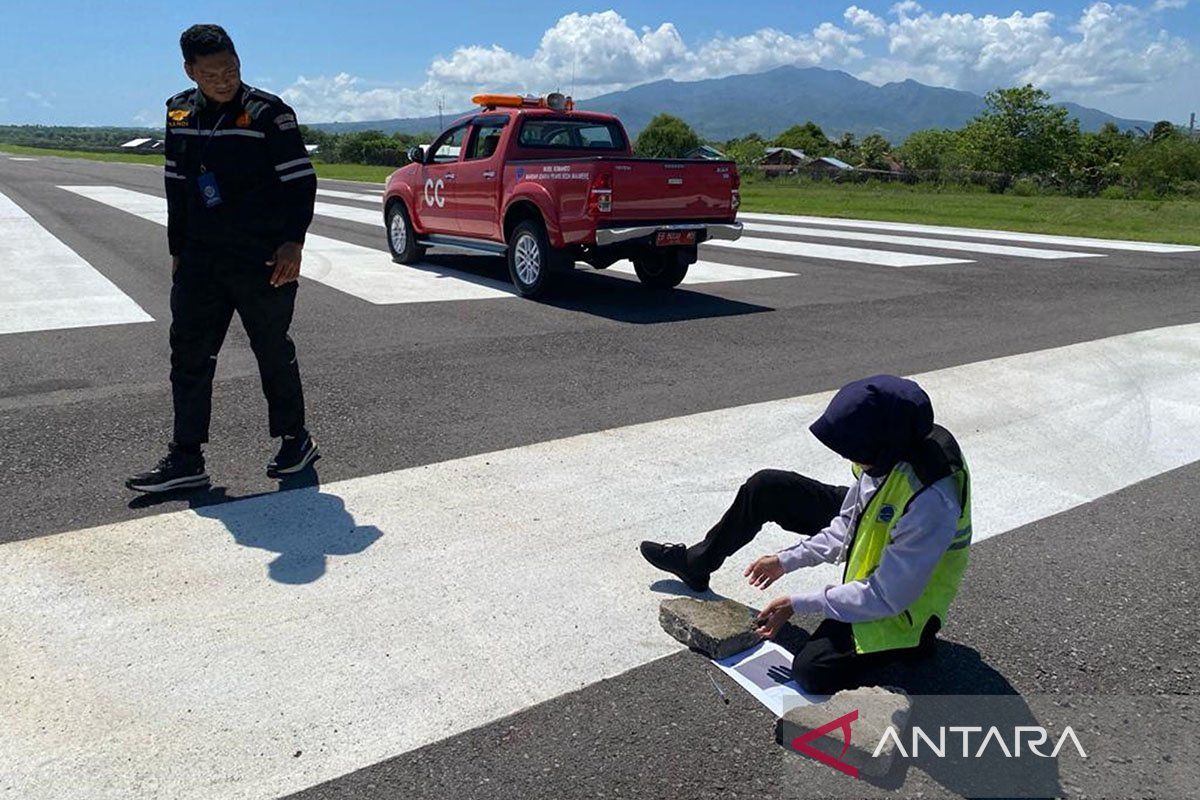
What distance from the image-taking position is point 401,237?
1335cm

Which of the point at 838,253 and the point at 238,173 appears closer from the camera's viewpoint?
the point at 238,173

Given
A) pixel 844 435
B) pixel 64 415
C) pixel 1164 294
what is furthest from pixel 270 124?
pixel 1164 294

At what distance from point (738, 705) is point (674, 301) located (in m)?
7.96

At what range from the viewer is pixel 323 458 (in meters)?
5.17

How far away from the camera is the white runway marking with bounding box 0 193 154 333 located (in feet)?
28.4

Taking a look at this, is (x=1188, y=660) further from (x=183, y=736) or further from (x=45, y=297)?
(x=45, y=297)

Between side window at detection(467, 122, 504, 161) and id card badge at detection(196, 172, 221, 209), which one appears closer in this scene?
id card badge at detection(196, 172, 221, 209)

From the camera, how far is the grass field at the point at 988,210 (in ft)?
73.1

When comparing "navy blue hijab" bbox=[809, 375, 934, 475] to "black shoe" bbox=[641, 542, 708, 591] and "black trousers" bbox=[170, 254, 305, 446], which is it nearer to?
"black shoe" bbox=[641, 542, 708, 591]

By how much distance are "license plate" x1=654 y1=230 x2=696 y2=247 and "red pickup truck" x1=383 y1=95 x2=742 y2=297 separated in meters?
0.01

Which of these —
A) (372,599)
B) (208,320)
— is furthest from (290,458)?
(372,599)

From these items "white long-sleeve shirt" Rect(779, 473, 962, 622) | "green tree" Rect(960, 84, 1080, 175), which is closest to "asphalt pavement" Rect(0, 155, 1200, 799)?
"white long-sleeve shirt" Rect(779, 473, 962, 622)

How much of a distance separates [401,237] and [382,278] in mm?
1634

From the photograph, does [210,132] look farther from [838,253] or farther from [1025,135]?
[1025,135]
